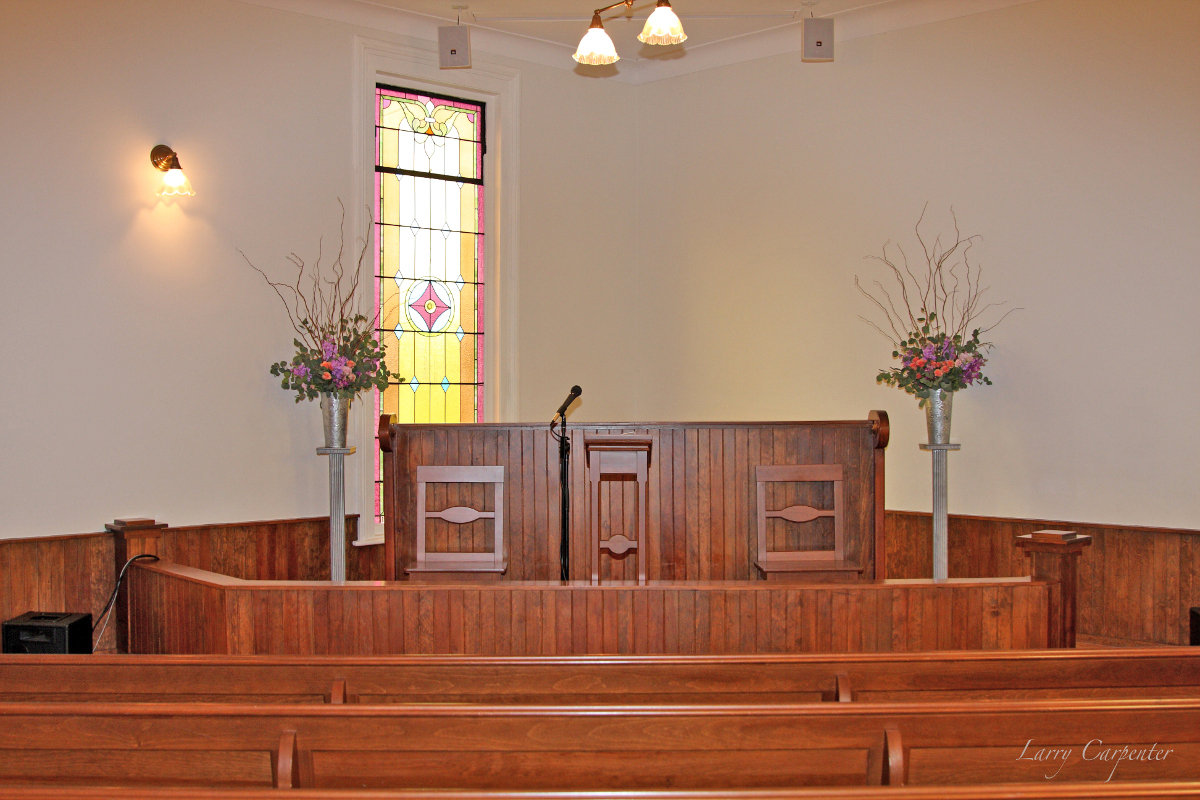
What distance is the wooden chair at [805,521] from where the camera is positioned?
13.1 ft

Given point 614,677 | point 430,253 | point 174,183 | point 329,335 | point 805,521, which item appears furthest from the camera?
point 430,253

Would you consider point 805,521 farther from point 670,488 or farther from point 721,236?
point 721,236

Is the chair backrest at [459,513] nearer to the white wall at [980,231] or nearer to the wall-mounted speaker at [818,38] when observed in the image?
the white wall at [980,231]

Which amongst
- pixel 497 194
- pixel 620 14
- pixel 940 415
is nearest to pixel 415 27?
pixel 497 194

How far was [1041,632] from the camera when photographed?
3121mm

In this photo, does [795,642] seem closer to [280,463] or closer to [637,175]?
[280,463]

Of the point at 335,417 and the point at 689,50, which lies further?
the point at 689,50

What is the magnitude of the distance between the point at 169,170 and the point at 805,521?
3.53 meters

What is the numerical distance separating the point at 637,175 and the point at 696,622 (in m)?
3.89

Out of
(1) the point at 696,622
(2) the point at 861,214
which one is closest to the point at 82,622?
(1) the point at 696,622

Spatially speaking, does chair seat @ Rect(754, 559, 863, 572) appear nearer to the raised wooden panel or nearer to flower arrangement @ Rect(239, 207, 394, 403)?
the raised wooden panel

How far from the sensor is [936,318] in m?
5.24

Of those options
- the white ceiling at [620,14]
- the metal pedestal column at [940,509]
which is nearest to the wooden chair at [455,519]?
the metal pedestal column at [940,509]

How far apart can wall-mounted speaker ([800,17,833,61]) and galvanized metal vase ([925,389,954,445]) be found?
2.04 meters
